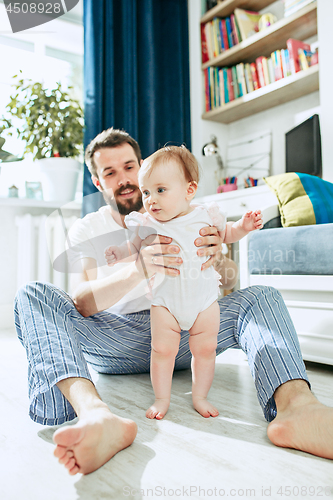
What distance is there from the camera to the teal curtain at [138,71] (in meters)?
2.33

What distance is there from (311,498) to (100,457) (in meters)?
0.34

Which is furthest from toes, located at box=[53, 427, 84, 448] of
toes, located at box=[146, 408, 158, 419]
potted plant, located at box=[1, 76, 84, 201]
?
potted plant, located at box=[1, 76, 84, 201]

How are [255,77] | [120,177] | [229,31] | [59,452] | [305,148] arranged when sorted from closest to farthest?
[59,452] < [120,177] < [305,148] < [255,77] < [229,31]

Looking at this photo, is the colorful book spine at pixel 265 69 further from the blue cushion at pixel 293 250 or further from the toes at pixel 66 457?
the toes at pixel 66 457

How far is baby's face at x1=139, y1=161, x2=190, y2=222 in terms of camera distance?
0.91 meters

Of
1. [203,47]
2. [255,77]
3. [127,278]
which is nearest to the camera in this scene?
[127,278]

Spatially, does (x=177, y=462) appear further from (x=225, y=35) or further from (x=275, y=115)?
(x=225, y=35)

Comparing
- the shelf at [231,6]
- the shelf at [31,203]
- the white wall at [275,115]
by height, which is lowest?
the shelf at [31,203]

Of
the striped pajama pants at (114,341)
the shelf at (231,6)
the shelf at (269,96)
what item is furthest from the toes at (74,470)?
the shelf at (231,6)

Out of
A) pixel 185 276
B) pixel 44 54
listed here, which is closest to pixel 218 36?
pixel 44 54

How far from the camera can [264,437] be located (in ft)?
2.57

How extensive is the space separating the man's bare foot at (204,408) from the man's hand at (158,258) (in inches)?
12.3

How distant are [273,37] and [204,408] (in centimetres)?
218

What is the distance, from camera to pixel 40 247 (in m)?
→ 2.25
